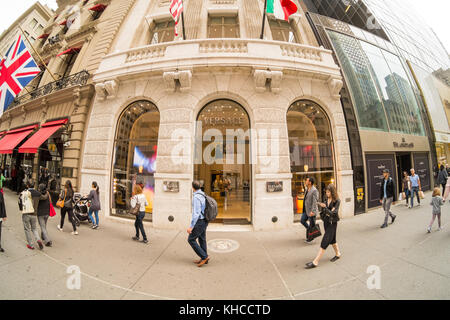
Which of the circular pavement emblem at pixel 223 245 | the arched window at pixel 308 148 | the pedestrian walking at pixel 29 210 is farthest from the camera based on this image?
the arched window at pixel 308 148

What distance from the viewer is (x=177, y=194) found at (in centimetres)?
645

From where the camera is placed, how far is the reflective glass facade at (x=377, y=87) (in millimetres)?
8859

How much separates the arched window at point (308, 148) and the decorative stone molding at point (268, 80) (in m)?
1.35

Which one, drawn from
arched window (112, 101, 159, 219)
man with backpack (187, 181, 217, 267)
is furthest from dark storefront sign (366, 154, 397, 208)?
arched window (112, 101, 159, 219)

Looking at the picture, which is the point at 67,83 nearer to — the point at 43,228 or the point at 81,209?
the point at 81,209

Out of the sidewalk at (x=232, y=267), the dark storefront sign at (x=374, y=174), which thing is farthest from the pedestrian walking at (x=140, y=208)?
the dark storefront sign at (x=374, y=174)

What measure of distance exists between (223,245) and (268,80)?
6.84m

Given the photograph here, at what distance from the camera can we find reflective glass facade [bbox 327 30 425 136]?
8.86m

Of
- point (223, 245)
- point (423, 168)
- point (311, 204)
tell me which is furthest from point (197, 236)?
point (423, 168)

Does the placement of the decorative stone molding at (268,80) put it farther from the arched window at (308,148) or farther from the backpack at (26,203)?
the backpack at (26,203)

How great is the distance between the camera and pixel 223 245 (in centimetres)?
502
